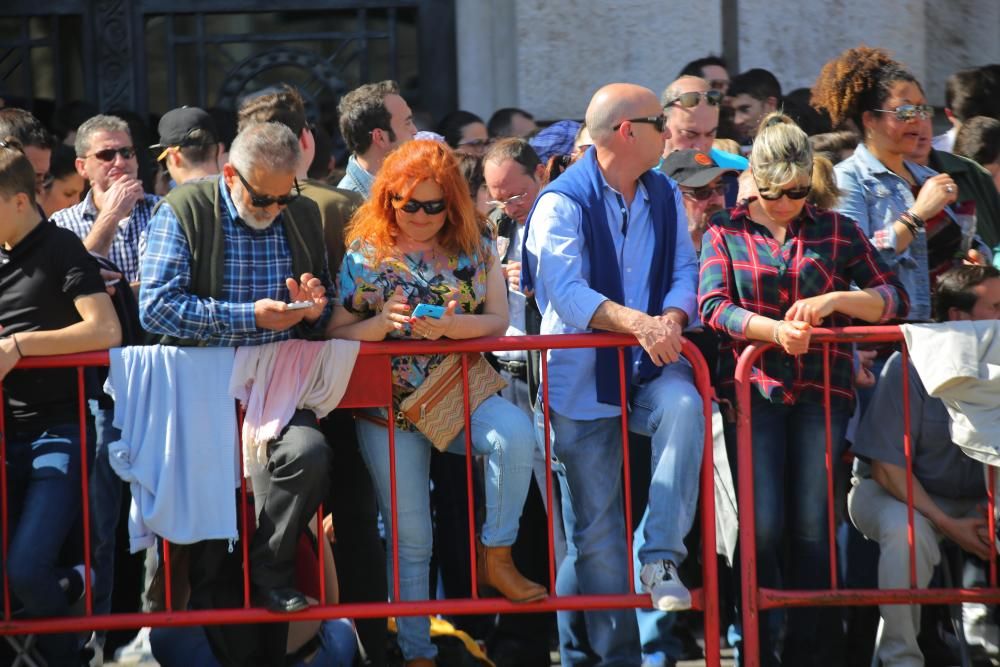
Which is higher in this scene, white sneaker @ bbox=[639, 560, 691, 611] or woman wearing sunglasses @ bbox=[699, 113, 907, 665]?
woman wearing sunglasses @ bbox=[699, 113, 907, 665]

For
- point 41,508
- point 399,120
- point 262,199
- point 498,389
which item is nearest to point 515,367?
point 498,389

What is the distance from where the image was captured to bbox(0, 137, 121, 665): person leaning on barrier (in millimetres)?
5590

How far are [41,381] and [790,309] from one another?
9.01ft

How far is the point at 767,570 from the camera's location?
229 inches

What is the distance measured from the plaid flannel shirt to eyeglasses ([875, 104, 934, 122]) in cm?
97

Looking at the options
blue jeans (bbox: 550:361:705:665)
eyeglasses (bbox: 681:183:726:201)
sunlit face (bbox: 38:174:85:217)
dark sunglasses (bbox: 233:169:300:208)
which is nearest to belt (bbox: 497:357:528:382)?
blue jeans (bbox: 550:361:705:665)

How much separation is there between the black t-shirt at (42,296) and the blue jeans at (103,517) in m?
0.28

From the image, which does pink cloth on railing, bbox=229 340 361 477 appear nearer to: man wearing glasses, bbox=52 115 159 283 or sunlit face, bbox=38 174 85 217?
man wearing glasses, bbox=52 115 159 283

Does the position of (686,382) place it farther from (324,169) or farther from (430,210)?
(324,169)

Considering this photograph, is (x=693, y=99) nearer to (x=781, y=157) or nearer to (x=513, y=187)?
(x=513, y=187)

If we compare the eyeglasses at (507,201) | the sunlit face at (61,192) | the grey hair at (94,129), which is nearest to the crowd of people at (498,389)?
the eyeglasses at (507,201)

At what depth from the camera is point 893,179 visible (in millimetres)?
6547

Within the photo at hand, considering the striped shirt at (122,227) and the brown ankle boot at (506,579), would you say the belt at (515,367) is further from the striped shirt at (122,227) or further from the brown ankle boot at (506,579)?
the striped shirt at (122,227)

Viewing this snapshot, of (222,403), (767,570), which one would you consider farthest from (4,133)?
(767,570)
